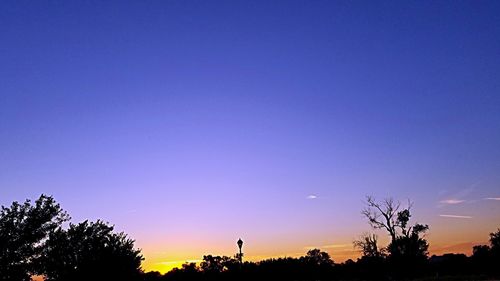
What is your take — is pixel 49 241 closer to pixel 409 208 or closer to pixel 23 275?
pixel 23 275

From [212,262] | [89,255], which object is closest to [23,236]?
[89,255]

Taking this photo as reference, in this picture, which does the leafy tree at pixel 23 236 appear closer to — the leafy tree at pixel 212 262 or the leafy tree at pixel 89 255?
the leafy tree at pixel 89 255

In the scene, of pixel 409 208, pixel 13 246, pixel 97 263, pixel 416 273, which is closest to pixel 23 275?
pixel 13 246

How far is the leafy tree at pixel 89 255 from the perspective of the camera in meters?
42.9

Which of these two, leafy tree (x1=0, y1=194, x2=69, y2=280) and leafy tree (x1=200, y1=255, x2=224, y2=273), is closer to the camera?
leafy tree (x1=0, y1=194, x2=69, y2=280)

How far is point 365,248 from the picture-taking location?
284 feet

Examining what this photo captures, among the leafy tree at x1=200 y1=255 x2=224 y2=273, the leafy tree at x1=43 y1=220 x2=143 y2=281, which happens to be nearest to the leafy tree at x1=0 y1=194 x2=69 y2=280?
the leafy tree at x1=43 y1=220 x2=143 y2=281

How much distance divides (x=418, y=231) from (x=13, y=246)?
211ft

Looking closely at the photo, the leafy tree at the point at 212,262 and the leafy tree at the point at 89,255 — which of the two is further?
the leafy tree at the point at 212,262

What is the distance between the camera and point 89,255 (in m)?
45.1

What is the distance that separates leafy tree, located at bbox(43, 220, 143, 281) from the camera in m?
42.9

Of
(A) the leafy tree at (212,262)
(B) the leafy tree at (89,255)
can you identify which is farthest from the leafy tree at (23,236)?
(A) the leafy tree at (212,262)

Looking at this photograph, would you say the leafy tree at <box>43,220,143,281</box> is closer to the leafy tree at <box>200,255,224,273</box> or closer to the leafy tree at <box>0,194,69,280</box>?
the leafy tree at <box>0,194,69,280</box>

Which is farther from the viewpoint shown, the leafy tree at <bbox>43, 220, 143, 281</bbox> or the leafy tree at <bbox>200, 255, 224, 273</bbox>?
the leafy tree at <bbox>200, 255, 224, 273</bbox>
